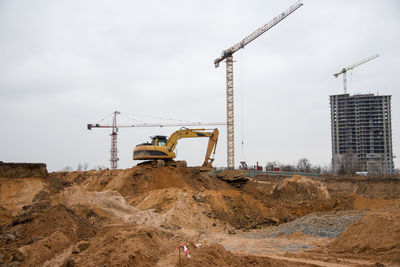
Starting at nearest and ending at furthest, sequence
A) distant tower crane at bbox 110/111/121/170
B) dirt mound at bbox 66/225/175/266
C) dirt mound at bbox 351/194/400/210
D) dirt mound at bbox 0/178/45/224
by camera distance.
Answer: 1. dirt mound at bbox 66/225/175/266
2. dirt mound at bbox 0/178/45/224
3. dirt mound at bbox 351/194/400/210
4. distant tower crane at bbox 110/111/121/170

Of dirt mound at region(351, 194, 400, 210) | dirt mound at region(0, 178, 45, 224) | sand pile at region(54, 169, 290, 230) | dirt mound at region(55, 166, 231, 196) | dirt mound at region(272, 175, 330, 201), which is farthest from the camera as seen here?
dirt mound at region(272, 175, 330, 201)

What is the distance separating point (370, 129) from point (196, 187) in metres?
74.8

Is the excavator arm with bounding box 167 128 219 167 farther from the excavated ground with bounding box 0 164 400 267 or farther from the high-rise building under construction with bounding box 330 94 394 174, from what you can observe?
the high-rise building under construction with bounding box 330 94 394 174

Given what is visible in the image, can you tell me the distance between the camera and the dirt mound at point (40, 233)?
870 centimetres

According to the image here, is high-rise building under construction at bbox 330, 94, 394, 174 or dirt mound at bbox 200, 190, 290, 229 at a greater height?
high-rise building under construction at bbox 330, 94, 394, 174

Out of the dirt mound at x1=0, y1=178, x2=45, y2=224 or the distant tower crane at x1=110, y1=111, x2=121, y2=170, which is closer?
the dirt mound at x1=0, y1=178, x2=45, y2=224

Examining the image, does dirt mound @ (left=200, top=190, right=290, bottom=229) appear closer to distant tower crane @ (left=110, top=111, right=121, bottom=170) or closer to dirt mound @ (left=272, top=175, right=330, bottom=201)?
dirt mound @ (left=272, top=175, right=330, bottom=201)

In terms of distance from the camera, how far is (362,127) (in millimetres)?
86562

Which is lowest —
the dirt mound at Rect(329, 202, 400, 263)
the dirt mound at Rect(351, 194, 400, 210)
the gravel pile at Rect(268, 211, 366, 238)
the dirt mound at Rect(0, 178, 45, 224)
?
the dirt mound at Rect(351, 194, 400, 210)

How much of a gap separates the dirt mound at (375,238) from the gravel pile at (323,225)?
2.22 meters

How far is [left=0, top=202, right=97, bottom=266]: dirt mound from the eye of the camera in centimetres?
870

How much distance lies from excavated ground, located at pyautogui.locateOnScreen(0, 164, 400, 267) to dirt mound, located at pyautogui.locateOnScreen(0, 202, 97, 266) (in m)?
0.03

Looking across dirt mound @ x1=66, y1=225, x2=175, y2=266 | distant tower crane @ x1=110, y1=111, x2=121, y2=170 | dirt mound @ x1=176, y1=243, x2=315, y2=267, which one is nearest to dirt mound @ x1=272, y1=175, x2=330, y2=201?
dirt mound @ x1=66, y1=225, x2=175, y2=266

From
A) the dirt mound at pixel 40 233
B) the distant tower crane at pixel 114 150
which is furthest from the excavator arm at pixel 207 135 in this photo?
the distant tower crane at pixel 114 150
